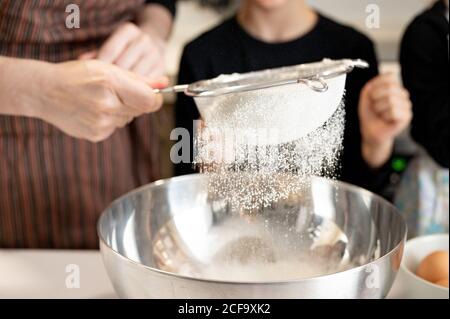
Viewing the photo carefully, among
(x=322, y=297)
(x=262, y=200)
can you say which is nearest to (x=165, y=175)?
(x=262, y=200)

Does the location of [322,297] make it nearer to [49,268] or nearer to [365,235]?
[365,235]

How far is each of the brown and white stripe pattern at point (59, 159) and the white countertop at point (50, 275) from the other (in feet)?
0.41

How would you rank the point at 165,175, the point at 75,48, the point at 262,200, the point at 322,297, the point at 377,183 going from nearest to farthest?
the point at 322,297 → the point at 262,200 → the point at 75,48 → the point at 377,183 → the point at 165,175

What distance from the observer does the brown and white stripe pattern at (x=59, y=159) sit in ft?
2.72

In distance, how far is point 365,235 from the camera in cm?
69

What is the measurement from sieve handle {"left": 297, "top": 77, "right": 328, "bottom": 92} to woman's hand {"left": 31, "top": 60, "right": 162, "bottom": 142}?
0.63 feet

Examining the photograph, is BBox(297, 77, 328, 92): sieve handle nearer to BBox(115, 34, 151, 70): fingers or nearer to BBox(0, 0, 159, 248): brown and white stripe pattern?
→ BBox(115, 34, 151, 70): fingers

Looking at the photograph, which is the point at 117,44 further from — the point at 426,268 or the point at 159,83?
the point at 426,268

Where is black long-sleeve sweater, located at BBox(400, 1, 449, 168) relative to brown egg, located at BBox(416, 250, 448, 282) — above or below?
above

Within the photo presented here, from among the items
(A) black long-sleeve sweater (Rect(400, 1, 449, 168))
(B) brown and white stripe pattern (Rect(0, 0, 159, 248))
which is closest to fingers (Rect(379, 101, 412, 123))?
(A) black long-sleeve sweater (Rect(400, 1, 449, 168))

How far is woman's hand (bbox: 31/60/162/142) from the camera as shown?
0.66m


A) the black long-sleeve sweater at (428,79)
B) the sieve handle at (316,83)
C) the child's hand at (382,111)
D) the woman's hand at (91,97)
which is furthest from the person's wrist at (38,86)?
the black long-sleeve sweater at (428,79)

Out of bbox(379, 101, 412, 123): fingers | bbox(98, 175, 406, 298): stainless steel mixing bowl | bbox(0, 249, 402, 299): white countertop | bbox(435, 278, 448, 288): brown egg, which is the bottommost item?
bbox(0, 249, 402, 299): white countertop

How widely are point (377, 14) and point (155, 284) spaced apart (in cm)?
39
